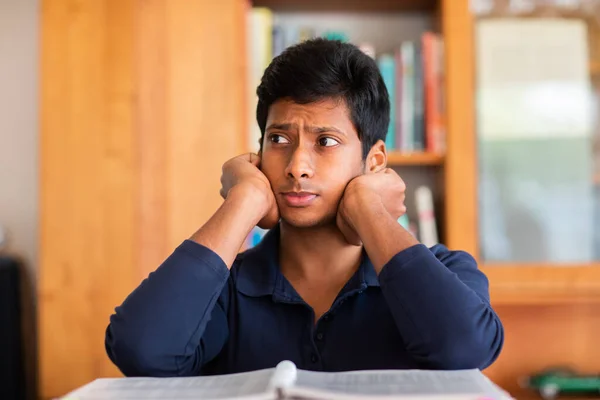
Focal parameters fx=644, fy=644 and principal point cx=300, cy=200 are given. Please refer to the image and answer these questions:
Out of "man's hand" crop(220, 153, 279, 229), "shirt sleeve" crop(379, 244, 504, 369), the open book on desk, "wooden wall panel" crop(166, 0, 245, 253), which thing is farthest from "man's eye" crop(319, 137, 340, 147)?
"wooden wall panel" crop(166, 0, 245, 253)

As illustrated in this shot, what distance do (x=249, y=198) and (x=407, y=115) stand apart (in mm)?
1018

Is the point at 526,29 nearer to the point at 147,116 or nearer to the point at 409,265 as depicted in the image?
the point at 147,116

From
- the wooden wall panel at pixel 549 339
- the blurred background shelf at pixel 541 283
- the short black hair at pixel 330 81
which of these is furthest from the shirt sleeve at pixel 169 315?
the wooden wall panel at pixel 549 339

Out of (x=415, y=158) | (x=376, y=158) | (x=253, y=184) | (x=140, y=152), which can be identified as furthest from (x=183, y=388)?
(x=415, y=158)

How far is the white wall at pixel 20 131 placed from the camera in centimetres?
209

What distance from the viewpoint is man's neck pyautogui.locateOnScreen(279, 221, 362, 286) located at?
3.50ft

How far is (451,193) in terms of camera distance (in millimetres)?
1820

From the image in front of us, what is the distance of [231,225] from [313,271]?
8.0 inches

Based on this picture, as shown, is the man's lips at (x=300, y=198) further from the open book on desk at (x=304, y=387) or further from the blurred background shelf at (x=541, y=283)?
the blurred background shelf at (x=541, y=283)

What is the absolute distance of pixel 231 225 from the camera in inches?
36.5

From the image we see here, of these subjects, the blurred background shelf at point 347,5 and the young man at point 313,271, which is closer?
the young man at point 313,271

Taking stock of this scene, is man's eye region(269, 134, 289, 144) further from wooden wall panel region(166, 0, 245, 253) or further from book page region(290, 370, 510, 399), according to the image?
wooden wall panel region(166, 0, 245, 253)

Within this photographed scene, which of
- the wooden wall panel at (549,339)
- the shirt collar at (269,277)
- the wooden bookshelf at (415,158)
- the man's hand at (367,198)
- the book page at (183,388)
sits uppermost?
the wooden bookshelf at (415,158)

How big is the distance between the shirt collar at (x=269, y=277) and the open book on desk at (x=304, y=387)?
31 cm
